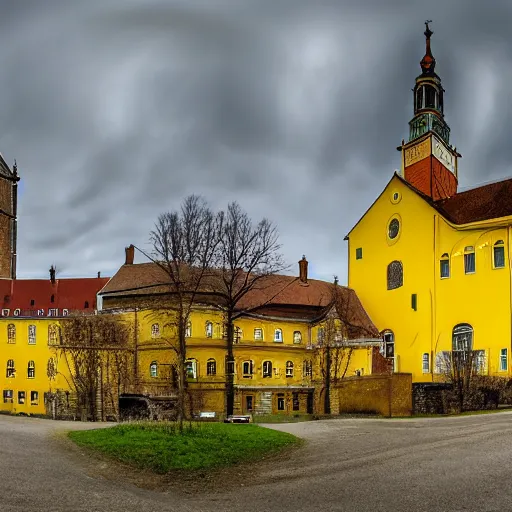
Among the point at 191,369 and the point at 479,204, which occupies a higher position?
the point at 479,204

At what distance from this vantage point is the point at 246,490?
1603 centimetres

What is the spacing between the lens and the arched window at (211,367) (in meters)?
49.6

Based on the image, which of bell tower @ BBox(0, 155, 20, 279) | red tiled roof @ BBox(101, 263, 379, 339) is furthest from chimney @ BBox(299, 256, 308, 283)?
bell tower @ BBox(0, 155, 20, 279)

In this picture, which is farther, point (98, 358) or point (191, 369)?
point (98, 358)

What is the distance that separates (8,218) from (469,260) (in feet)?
189

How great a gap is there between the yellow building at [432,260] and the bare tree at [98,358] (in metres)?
18.4

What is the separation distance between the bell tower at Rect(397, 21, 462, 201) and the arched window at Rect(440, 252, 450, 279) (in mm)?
9573

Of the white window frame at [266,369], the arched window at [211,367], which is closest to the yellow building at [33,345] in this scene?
the arched window at [211,367]

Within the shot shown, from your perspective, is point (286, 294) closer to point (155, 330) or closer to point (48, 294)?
point (155, 330)

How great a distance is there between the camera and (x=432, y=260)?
164 ft

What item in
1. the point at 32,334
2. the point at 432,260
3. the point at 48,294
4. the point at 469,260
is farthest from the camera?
the point at 48,294

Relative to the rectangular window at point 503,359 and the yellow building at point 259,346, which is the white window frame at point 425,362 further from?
the rectangular window at point 503,359

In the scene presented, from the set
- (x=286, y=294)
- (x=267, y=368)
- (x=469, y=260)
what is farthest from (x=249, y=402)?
(x=469, y=260)

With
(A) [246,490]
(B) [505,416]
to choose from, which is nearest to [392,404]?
(B) [505,416]
